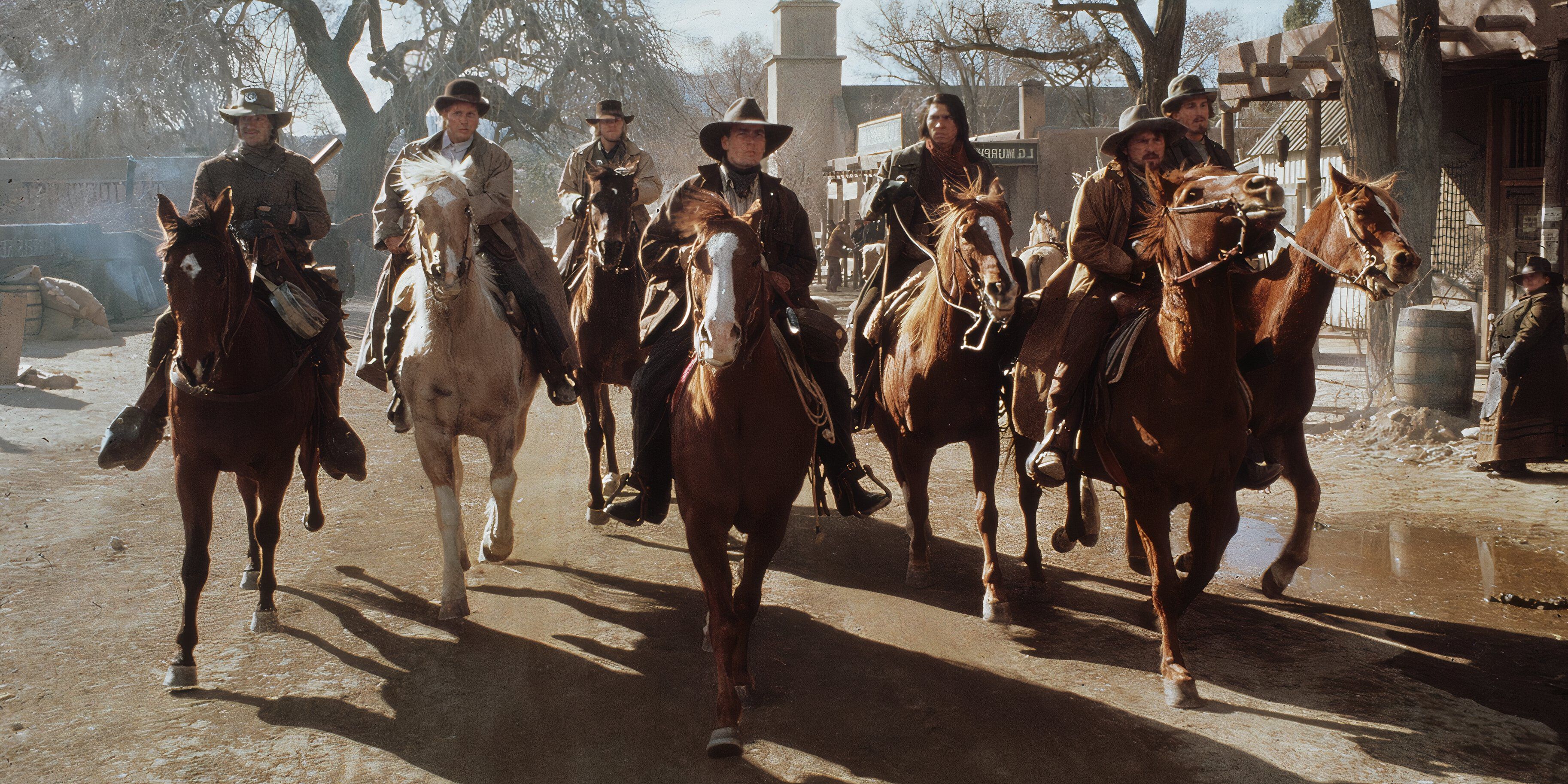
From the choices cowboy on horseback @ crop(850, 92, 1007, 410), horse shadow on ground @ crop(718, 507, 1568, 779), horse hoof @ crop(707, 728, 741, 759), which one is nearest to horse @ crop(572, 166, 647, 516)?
cowboy on horseback @ crop(850, 92, 1007, 410)

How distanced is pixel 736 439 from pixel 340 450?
323 centimetres

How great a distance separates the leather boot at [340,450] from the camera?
6652mm

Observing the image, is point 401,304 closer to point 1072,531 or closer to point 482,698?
point 482,698

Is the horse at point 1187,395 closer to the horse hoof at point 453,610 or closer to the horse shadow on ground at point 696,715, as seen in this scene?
the horse shadow on ground at point 696,715

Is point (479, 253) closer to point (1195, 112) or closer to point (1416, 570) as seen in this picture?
point (1195, 112)

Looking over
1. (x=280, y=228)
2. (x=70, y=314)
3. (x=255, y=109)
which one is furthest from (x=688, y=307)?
(x=70, y=314)

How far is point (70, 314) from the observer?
1786 cm

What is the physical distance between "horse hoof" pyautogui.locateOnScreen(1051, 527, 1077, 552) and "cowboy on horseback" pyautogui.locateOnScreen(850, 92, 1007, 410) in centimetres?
139

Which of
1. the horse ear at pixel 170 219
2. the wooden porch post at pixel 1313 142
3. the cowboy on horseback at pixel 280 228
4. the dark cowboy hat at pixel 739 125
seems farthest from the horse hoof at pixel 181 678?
the wooden porch post at pixel 1313 142

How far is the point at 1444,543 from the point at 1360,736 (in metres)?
3.35

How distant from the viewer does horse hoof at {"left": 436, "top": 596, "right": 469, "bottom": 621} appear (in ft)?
19.8

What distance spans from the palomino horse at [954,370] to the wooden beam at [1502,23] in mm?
7878

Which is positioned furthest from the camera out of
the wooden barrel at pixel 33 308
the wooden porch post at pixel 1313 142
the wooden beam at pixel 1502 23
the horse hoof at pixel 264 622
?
the wooden barrel at pixel 33 308

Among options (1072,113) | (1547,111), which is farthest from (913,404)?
(1072,113)
